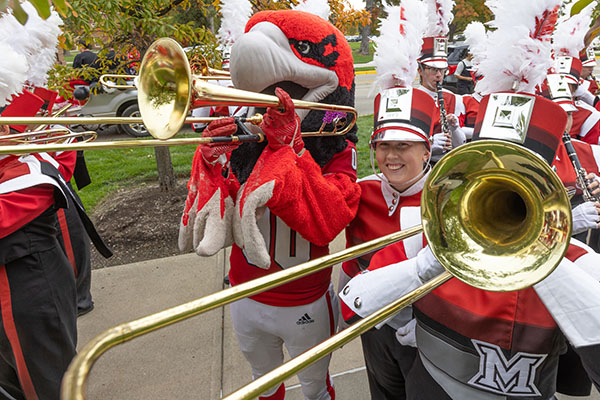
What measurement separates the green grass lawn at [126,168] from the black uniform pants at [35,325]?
3504 millimetres

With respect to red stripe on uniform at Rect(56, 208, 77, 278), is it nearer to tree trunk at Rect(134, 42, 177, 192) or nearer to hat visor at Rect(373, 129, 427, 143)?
hat visor at Rect(373, 129, 427, 143)

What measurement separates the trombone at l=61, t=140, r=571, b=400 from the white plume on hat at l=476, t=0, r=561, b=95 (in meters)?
0.72

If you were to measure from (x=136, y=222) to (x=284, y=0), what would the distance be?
3.18 metres

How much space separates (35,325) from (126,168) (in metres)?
5.32

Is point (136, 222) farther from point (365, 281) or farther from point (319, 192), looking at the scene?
point (365, 281)

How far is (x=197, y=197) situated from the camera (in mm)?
1983

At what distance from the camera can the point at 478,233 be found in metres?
1.27

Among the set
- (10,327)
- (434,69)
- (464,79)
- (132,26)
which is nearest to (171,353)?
(10,327)

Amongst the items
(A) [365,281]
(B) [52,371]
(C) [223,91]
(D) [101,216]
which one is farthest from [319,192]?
(D) [101,216]

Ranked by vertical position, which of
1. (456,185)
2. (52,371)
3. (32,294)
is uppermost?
(456,185)

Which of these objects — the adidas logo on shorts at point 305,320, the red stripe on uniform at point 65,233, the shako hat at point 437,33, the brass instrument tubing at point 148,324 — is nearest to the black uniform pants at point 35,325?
the red stripe on uniform at point 65,233

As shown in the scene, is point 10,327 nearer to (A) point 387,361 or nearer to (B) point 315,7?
(A) point 387,361

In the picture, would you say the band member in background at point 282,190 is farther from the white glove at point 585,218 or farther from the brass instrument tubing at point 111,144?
the white glove at point 585,218

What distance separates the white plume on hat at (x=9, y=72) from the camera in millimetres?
1944
